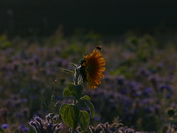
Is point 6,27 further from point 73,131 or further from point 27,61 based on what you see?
point 73,131

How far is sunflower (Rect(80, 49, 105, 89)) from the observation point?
2.37 m

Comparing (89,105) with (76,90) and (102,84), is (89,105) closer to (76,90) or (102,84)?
Answer: (76,90)

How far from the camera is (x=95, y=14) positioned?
20.0 meters

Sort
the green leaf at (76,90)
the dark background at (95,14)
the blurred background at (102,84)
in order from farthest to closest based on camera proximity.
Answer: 1. the dark background at (95,14)
2. the blurred background at (102,84)
3. the green leaf at (76,90)

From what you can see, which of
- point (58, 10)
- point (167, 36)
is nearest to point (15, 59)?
point (167, 36)

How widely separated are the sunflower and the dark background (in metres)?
15.2

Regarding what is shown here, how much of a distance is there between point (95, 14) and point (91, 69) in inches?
697

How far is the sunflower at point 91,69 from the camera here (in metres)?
2.37

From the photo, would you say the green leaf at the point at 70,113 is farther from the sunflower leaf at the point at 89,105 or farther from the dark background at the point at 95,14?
the dark background at the point at 95,14

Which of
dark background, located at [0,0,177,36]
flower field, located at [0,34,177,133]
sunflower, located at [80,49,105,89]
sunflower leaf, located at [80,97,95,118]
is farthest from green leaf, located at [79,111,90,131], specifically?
dark background, located at [0,0,177,36]

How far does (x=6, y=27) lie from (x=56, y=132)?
14206 millimetres

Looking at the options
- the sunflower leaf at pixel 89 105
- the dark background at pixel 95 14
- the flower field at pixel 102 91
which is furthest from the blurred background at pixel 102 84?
A: the dark background at pixel 95 14

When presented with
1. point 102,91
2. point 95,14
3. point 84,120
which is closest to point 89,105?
point 84,120

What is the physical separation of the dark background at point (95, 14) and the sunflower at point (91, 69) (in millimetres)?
15164
